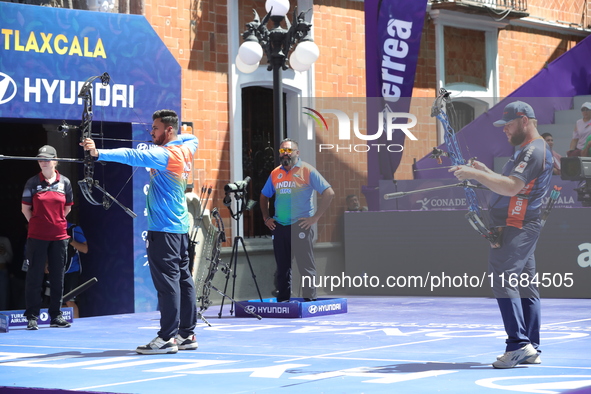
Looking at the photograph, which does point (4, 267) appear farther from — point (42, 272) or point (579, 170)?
point (579, 170)

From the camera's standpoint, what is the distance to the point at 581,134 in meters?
13.1

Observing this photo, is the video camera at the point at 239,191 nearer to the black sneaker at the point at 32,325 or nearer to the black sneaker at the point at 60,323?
the black sneaker at the point at 60,323

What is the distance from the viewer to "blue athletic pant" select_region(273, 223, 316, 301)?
502 inches

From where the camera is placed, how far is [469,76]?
869 inches

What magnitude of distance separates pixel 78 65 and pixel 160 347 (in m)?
5.48

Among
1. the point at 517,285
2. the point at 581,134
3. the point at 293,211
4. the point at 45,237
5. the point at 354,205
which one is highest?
the point at 581,134

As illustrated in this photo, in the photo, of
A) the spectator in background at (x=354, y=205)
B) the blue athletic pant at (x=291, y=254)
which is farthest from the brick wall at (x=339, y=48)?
the blue athletic pant at (x=291, y=254)

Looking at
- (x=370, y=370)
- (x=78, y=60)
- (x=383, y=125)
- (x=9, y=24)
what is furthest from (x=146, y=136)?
(x=370, y=370)

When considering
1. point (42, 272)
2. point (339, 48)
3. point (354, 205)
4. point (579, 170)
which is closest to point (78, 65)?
point (42, 272)

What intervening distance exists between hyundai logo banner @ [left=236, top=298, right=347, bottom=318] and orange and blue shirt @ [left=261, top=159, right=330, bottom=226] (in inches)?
38.3

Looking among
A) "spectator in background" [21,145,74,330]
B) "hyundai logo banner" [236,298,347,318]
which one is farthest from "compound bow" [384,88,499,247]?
"spectator in background" [21,145,74,330]

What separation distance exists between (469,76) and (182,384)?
51.8 ft

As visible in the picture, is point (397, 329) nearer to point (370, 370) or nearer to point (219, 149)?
point (370, 370)

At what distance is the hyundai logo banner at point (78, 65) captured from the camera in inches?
512
